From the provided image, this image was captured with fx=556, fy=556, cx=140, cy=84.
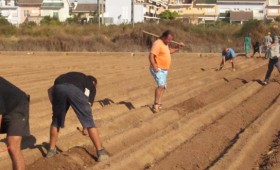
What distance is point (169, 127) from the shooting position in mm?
9055

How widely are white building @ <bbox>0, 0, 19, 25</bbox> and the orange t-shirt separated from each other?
63.4m

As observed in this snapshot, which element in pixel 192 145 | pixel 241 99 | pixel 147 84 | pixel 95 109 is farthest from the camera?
pixel 147 84

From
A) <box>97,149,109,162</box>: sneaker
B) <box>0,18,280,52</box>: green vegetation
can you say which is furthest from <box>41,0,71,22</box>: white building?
<box>97,149,109,162</box>: sneaker

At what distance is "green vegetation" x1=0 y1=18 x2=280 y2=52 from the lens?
132ft

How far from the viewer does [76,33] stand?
150 feet

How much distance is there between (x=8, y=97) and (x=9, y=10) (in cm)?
6941

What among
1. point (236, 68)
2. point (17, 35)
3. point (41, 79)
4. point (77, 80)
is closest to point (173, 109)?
point (77, 80)

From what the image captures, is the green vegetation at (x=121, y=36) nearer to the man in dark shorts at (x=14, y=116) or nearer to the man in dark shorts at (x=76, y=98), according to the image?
the man in dark shorts at (x=76, y=98)

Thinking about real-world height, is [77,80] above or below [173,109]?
above

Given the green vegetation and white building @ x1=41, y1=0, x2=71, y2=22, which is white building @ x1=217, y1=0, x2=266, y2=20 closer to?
white building @ x1=41, y1=0, x2=71, y2=22

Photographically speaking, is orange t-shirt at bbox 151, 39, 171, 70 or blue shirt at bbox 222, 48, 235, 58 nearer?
orange t-shirt at bbox 151, 39, 171, 70

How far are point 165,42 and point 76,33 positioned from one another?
3617cm

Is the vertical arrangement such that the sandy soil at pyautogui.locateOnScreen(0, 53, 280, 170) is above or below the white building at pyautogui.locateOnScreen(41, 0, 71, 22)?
below

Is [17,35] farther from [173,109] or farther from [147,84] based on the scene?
[173,109]
